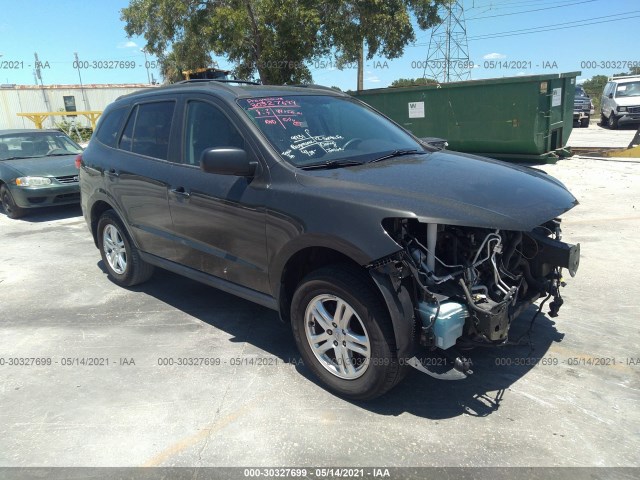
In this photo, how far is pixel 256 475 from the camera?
2.66 meters

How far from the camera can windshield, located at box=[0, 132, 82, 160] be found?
9.86 meters

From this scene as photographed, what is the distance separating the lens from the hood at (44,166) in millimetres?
9016

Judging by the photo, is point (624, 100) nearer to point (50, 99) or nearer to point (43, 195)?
point (43, 195)

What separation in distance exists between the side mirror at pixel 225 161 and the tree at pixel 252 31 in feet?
35.1

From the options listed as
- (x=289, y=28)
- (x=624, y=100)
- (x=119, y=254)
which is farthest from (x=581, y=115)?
(x=119, y=254)

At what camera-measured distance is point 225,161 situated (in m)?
3.28

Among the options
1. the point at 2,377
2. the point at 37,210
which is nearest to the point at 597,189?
the point at 2,377

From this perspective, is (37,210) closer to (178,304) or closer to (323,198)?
(178,304)

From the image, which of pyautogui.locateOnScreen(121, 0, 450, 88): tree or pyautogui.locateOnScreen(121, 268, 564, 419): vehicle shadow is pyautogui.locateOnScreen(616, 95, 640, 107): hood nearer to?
pyautogui.locateOnScreen(121, 0, 450, 88): tree

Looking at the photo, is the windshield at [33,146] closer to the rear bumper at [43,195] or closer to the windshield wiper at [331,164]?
the rear bumper at [43,195]

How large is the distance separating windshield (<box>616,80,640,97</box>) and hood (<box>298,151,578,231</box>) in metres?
20.3

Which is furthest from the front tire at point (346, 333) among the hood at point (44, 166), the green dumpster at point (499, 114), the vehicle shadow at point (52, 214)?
the green dumpster at point (499, 114)

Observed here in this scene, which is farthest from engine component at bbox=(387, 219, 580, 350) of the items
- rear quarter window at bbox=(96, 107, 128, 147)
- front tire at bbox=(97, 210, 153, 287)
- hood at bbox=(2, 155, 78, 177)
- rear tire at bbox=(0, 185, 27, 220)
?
rear tire at bbox=(0, 185, 27, 220)

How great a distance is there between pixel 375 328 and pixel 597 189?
767 centimetres
